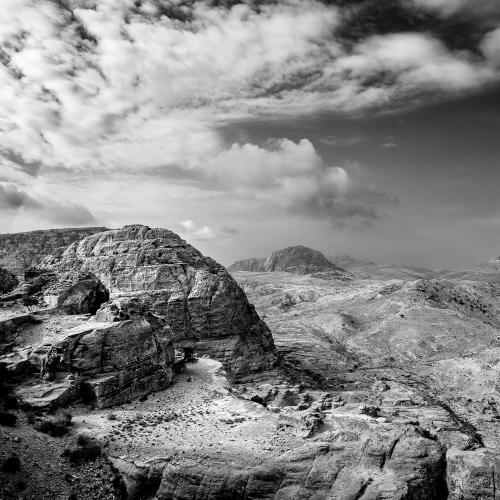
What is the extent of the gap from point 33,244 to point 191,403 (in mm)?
109633

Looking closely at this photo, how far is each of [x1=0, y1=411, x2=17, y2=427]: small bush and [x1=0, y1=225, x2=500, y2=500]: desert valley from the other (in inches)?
3.8

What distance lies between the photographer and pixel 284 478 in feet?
88.5

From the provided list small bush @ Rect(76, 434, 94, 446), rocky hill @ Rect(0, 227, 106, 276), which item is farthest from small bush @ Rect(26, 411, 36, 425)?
rocky hill @ Rect(0, 227, 106, 276)

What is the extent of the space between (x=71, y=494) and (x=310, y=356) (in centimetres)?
7227

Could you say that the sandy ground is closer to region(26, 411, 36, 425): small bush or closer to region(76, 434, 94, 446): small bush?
region(76, 434, 94, 446): small bush

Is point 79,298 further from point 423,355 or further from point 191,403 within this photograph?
point 423,355

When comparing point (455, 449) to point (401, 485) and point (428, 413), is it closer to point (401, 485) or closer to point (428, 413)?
point (401, 485)

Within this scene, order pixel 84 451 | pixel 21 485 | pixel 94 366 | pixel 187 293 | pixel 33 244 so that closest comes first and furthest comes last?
pixel 21 485 < pixel 84 451 < pixel 94 366 < pixel 187 293 < pixel 33 244

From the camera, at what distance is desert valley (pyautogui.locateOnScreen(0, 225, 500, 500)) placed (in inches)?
1061

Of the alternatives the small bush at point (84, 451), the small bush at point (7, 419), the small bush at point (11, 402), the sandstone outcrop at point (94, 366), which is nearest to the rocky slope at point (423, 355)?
the small bush at point (84, 451)

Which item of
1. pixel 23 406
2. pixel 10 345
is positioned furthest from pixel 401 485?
pixel 10 345

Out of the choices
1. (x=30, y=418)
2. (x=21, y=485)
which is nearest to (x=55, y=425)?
(x=30, y=418)

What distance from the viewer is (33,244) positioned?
130 meters

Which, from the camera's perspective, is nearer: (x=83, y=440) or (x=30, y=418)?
(x=83, y=440)
